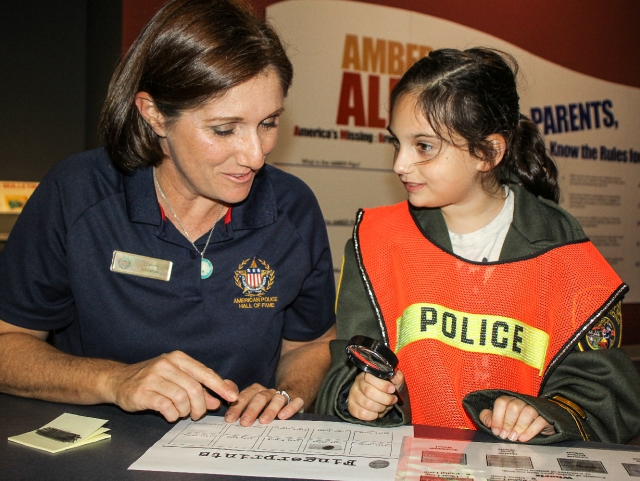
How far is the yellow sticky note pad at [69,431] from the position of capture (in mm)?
1197

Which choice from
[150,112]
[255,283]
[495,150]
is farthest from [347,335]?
[150,112]

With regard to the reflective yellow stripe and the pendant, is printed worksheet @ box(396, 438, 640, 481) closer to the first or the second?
the reflective yellow stripe

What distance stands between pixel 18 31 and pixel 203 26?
291 cm

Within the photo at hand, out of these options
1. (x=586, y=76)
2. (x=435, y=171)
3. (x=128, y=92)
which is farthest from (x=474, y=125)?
(x=586, y=76)

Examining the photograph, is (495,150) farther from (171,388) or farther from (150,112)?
(171,388)

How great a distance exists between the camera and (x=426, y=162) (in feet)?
5.57

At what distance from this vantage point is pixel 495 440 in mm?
1286

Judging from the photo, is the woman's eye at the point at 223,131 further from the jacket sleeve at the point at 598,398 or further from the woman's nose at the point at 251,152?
the jacket sleeve at the point at 598,398

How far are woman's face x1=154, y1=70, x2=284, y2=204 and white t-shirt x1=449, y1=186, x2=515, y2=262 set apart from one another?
1.97 ft

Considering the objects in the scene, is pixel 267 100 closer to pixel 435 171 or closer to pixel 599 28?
pixel 435 171

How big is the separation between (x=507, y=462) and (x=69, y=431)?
84 centimetres

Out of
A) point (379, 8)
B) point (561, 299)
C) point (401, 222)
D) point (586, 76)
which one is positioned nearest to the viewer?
point (561, 299)

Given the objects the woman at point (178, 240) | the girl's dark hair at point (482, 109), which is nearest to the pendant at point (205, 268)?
the woman at point (178, 240)

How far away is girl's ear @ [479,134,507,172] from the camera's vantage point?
1795 millimetres
